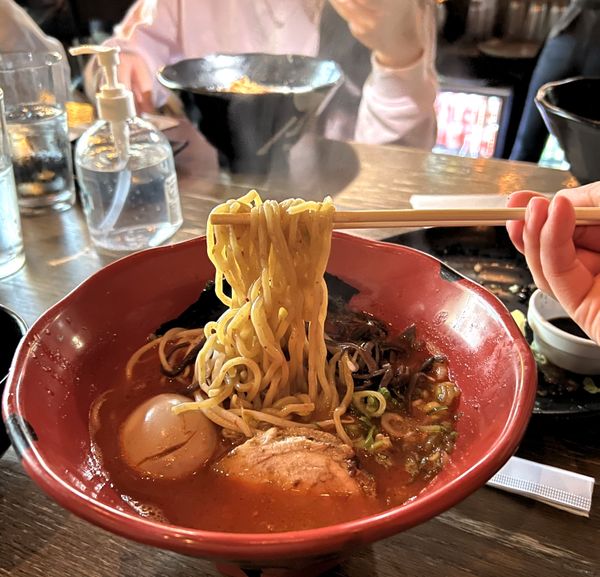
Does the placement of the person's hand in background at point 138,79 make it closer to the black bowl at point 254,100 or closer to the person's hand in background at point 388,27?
the black bowl at point 254,100

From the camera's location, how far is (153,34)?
3.61 meters

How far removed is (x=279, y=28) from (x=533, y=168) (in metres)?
2.11

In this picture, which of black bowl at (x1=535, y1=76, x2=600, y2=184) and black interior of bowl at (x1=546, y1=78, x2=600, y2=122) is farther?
black interior of bowl at (x1=546, y1=78, x2=600, y2=122)

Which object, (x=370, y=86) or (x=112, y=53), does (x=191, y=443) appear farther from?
(x=370, y=86)

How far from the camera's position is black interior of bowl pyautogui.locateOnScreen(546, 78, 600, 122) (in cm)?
220

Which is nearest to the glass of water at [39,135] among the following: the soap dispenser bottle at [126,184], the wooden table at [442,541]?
the soap dispenser bottle at [126,184]

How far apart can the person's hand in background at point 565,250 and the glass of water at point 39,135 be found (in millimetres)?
1588

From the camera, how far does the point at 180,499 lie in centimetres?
101

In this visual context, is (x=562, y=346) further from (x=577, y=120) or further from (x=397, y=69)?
(x=397, y=69)

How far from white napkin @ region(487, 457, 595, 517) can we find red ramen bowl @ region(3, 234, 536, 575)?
145 mm

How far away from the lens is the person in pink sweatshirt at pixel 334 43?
3.08 metres

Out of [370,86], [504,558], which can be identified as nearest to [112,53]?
[504,558]

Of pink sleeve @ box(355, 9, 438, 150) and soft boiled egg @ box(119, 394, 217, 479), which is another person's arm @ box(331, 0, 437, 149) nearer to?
pink sleeve @ box(355, 9, 438, 150)

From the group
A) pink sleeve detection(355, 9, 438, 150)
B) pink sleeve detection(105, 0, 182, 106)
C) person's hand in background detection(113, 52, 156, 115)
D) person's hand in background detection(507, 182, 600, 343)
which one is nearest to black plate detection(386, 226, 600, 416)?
person's hand in background detection(507, 182, 600, 343)
